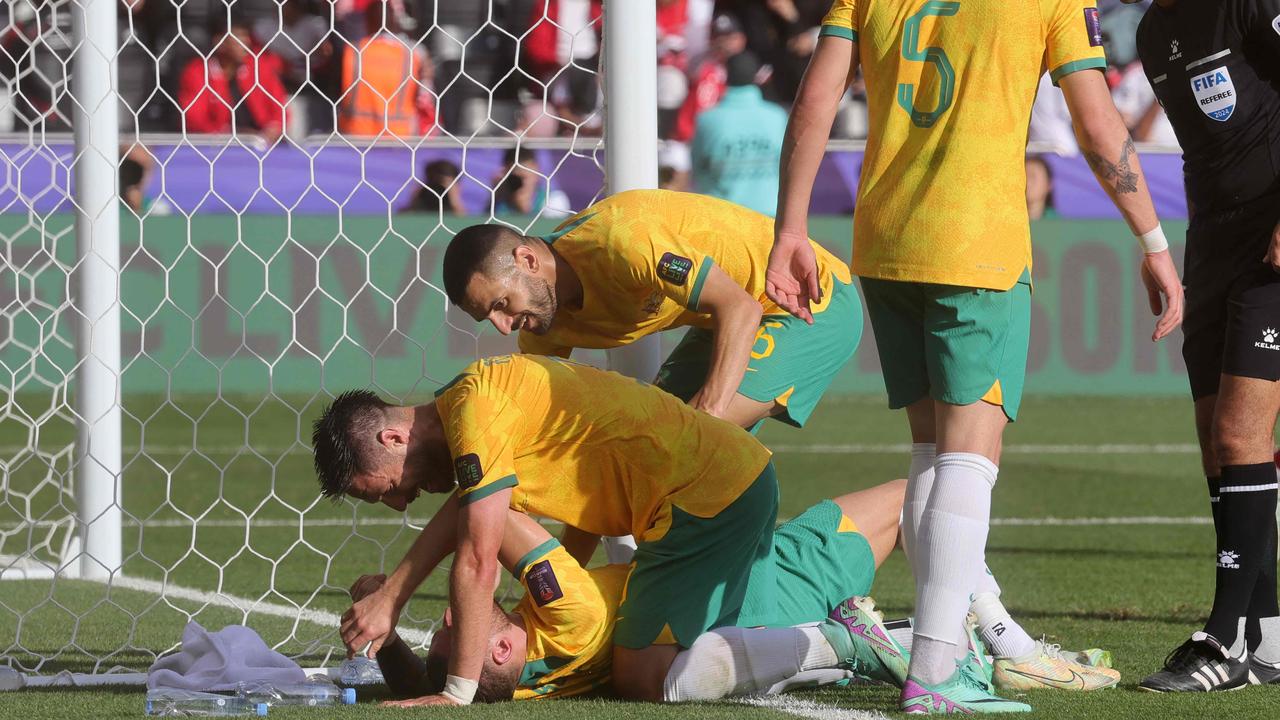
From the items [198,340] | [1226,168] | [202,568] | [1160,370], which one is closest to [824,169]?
[1160,370]

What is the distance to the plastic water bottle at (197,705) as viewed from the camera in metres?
3.47

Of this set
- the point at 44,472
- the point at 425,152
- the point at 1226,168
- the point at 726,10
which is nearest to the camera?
the point at 1226,168

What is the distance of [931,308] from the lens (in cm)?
326

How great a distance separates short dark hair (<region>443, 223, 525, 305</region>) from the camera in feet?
12.3

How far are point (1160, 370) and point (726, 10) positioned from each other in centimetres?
489

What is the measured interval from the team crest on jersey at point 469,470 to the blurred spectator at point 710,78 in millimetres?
10236

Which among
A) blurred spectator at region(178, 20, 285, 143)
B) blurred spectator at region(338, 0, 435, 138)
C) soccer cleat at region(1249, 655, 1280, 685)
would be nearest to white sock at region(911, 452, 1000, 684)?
soccer cleat at region(1249, 655, 1280, 685)

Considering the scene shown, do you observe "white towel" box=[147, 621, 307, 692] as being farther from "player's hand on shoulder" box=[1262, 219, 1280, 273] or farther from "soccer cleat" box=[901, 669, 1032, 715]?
"player's hand on shoulder" box=[1262, 219, 1280, 273]

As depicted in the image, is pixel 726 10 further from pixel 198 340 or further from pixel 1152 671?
pixel 1152 671

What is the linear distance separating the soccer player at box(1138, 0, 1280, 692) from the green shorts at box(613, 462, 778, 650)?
974 millimetres

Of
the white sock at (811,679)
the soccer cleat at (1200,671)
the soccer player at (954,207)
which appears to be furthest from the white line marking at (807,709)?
the soccer cleat at (1200,671)

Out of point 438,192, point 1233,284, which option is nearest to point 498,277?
point 1233,284

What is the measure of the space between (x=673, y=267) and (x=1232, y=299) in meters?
1.31

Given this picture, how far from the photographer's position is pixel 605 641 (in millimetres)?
3641
